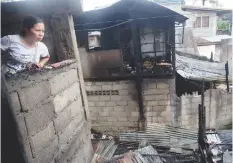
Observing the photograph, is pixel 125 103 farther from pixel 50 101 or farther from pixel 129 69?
pixel 50 101

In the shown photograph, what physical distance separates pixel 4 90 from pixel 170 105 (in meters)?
9.11

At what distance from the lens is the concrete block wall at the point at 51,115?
2.46m

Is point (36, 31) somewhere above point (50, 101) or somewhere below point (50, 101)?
above

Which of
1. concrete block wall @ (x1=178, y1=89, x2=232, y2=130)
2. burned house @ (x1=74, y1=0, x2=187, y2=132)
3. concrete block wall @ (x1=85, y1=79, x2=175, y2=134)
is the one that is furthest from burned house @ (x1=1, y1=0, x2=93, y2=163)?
concrete block wall @ (x1=178, y1=89, x2=232, y2=130)

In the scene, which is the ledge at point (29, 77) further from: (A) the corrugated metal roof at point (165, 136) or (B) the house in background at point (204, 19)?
(B) the house in background at point (204, 19)

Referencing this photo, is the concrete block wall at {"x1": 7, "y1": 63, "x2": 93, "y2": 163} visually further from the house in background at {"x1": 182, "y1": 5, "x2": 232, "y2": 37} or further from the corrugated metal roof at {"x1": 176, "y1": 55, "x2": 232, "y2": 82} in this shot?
the house in background at {"x1": 182, "y1": 5, "x2": 232, "y2": 37}

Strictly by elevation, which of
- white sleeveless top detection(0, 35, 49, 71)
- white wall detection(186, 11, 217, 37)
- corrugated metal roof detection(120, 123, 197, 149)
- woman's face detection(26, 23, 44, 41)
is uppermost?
woman's face detection(26, 23, 44, 41)

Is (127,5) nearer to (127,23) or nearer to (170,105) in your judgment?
(127,23)

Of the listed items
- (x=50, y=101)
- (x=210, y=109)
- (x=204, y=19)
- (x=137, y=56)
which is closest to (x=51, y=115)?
(x=50, y=101)

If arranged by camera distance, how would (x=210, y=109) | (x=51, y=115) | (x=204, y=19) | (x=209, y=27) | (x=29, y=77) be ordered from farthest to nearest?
(x=209, y=27)
(x=204, y=19)
(x=210, y=109)
(x=51, y=115)
(x=29, y=77)

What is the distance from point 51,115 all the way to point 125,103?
700 centimetres

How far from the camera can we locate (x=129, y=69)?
9.84 m

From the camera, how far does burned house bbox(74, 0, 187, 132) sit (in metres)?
9.27

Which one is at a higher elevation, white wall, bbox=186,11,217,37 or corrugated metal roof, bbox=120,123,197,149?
white wall, bbox=186,11,217,37
